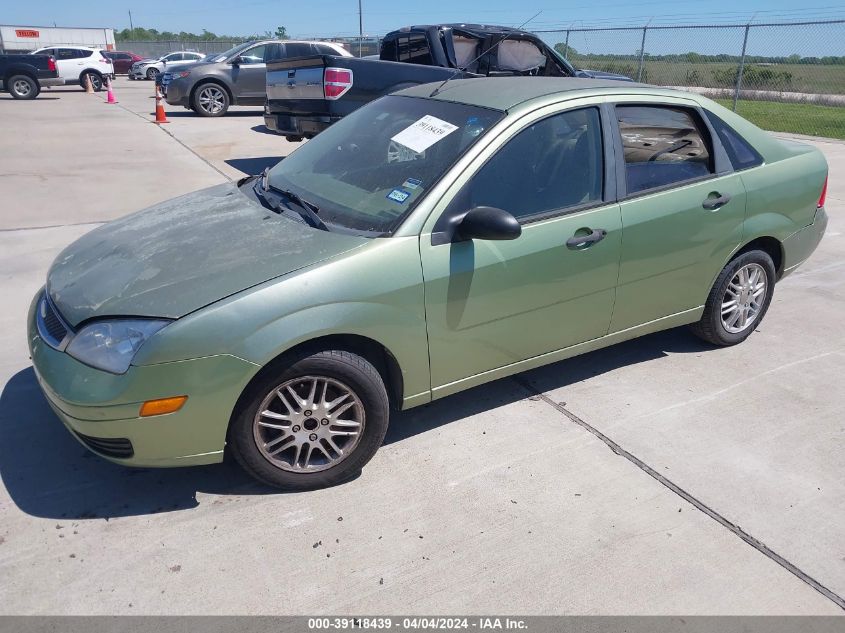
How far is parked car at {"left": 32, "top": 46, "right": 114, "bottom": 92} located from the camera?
2519 centimetres

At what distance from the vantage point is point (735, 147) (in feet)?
13.6

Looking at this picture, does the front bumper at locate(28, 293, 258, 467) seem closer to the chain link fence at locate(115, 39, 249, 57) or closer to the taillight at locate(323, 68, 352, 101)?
the taillight at locate(323, 68, 352, 101)

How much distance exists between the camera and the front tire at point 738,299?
4.21m

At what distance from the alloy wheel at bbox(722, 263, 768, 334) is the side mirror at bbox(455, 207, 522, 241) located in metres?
1.96

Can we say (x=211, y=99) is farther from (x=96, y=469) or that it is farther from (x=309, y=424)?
(x=309, y=424)

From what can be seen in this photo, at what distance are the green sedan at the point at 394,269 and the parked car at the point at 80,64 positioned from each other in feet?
83.2

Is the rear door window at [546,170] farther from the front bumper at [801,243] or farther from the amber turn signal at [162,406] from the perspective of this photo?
the front bumper at [801,243]

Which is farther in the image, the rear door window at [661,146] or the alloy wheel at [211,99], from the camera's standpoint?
the alloy wheel at [211,99]

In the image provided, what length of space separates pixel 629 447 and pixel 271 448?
1726 millimetres

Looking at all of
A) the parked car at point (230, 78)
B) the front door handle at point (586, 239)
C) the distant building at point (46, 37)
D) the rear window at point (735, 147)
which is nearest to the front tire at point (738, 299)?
the rear window at point (735, 147)

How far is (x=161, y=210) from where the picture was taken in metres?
3.80

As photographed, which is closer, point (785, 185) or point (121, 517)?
point (121, 517)
